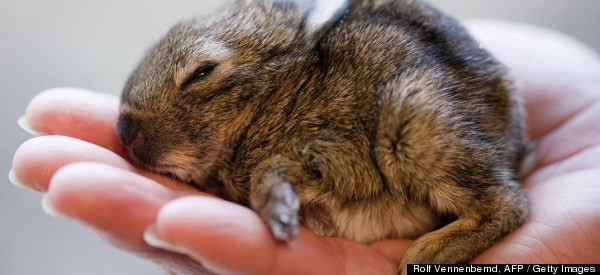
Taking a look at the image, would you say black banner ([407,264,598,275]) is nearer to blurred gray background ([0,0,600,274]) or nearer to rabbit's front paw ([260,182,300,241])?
rabbit's front paw ([260,182,300,241])

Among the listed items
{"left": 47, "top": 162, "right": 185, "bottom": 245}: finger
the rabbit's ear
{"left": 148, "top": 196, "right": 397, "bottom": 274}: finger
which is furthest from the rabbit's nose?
the rabbit's ear

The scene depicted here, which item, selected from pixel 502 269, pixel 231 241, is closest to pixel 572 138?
pixel 502 269

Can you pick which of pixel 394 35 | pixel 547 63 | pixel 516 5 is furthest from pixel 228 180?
pixel 516 5

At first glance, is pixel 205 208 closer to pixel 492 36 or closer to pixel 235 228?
pixel 235 228

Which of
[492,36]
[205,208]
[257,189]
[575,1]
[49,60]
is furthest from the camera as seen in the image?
[575,1]

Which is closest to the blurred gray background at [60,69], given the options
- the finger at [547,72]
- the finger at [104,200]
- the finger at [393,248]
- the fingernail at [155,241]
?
the finger at [104,200]

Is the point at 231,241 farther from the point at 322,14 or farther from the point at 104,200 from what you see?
the point at 322,14
